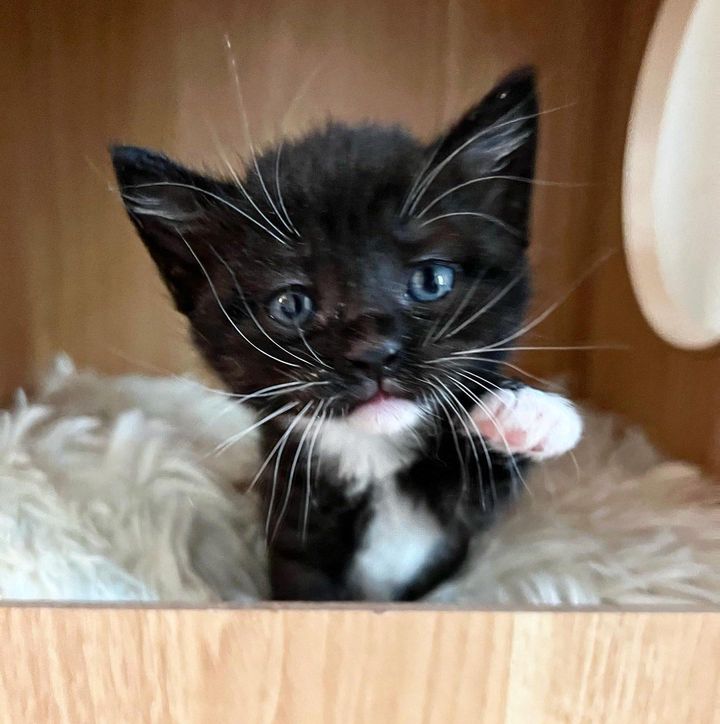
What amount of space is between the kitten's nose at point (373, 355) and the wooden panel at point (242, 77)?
0.34 metres

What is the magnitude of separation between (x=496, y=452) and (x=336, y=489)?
14cm

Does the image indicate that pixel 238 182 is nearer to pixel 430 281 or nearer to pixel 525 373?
pixel 430 281

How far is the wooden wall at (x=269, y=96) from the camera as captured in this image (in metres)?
0.79

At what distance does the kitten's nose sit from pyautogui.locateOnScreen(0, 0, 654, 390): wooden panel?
34 cm

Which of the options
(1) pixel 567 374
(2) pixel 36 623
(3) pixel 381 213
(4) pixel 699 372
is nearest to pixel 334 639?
(2) pixel 36 623

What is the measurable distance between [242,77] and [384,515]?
0.47 metres

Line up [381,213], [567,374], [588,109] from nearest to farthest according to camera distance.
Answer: [381,213] → [588,109] → [567,374]

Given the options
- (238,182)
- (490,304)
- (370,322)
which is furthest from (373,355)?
(238,182)

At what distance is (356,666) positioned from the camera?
0.46 meters

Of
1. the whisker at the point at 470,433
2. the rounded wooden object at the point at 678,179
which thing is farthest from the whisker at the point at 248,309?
the rounded wooden object at the point at 678,179

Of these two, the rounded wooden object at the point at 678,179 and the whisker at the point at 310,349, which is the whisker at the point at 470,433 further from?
the rounded wooden object at the point at 678,179

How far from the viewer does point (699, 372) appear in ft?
2.40

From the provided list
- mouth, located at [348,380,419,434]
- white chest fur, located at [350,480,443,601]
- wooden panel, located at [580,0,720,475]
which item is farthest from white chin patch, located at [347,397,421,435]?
wooden panel, located at [580,0,720,475]

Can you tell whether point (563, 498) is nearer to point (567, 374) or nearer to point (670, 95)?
point (567, 374)
